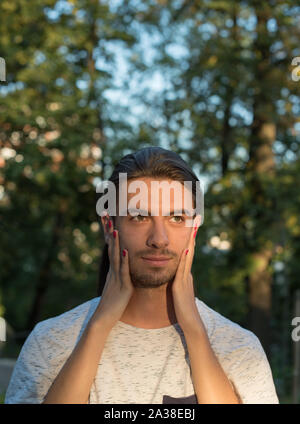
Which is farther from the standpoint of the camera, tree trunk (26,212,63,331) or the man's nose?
tree trunk (26,212,63,331)

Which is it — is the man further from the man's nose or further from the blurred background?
the blurred background

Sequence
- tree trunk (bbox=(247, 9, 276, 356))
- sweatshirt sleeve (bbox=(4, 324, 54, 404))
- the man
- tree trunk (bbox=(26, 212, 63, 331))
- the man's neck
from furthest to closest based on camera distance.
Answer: tree trunk (bbox=(26, 212, 63, 331)), tree trunk (bbox=(247, 9, 276, 356)), the man's neck, sweatshirt sleeve (bbox=(4, 324, 54, 404)), the man

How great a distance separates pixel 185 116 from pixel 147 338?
1474cm

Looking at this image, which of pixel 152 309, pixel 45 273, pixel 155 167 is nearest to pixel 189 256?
pixel 152 309

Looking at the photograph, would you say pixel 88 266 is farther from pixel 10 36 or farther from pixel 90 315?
pixel 90 315

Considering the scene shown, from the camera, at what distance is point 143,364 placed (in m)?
2.46

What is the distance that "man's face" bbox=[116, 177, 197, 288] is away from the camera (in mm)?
2482

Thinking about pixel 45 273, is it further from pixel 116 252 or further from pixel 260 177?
pixel 116 252

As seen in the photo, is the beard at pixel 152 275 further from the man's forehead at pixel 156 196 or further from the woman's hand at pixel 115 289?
the man's forehead at pixel 156 196

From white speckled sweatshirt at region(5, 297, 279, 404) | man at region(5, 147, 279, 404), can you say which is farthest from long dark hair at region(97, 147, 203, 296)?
white speckled sweatshirt at region(5, 297, 279, 404)

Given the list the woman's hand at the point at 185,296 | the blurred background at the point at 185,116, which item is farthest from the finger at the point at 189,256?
the blurred background at the point at 185,116

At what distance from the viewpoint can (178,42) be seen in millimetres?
17672

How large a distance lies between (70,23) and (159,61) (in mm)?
2749

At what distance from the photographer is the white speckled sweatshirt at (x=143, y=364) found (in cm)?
240
